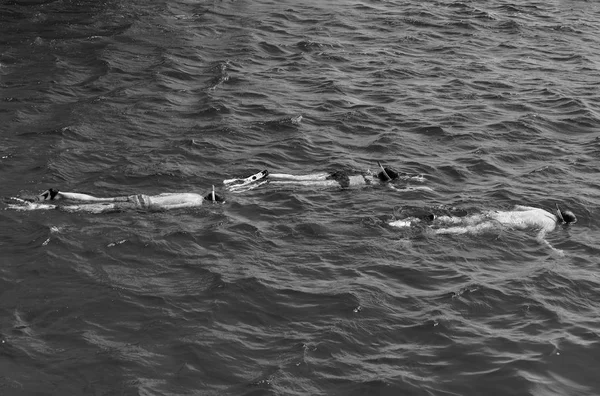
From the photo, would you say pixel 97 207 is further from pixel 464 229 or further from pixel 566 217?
pixel 566 217

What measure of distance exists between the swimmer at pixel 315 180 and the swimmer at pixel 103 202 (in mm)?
1932

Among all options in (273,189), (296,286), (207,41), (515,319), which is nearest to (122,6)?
(207,41)

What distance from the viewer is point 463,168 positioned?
29062 mm

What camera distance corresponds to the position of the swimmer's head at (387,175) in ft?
89.6

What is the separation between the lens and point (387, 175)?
27281 mm

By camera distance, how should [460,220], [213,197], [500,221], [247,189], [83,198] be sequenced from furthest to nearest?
1. [247,189]
2. [213,197]
3. [500,221]
4. [460,220]
5. [83,198]

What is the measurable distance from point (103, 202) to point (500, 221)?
437 inches

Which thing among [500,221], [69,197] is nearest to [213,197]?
[69,197]

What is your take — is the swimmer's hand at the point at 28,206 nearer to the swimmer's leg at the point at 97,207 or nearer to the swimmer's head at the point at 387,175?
the swimmer's leg at the point at 97,207

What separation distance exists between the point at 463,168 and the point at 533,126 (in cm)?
486

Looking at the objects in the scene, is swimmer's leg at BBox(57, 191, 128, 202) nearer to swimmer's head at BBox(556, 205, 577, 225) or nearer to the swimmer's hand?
the swimmer's hand

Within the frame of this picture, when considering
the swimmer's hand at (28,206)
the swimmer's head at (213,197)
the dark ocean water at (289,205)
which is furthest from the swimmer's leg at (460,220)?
the swimmer's hand at (28,206)

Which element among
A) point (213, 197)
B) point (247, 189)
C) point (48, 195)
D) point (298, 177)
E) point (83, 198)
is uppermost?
point (48, 195)

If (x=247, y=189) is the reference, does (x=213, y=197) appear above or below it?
above
